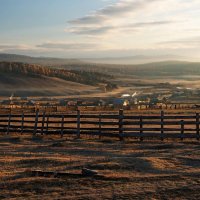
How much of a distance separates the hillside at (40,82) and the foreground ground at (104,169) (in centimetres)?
8409

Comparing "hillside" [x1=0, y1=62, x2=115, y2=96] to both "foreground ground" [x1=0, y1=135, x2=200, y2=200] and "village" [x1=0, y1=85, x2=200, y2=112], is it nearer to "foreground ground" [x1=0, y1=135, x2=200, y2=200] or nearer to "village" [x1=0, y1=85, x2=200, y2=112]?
"village" [x1=0, y1=85, x2=200, y2=112]

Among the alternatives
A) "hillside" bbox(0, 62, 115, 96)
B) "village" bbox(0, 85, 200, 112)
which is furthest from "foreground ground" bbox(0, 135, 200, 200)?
"hillside" bbox(0, 62, 115, 96)

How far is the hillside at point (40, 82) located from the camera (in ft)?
358

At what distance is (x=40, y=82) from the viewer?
12388 cm

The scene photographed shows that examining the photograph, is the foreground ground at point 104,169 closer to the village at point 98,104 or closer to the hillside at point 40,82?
the village at point 98,104

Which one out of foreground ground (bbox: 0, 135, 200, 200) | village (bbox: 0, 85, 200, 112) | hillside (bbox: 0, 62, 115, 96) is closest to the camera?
foreground ground (bbox: 0, 135, 200, 200)

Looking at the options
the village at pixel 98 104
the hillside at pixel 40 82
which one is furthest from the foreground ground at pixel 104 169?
the hillside at pixel 40 82

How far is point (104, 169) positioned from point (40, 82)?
111771 millimetres

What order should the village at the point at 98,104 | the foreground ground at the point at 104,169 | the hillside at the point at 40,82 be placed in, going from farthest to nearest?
1. the hillside at the point at 40,82
2. the village at the point at 98,104
3. the foreground ground at the point at 104,169

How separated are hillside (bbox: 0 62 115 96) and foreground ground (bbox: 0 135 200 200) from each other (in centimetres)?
8409

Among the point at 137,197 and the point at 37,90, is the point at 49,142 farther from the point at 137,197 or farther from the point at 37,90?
the point at 37,90

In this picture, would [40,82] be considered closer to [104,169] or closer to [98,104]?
[98,104]

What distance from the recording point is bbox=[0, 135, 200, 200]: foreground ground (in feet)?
34.9

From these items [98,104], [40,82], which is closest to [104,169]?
[98,104]
